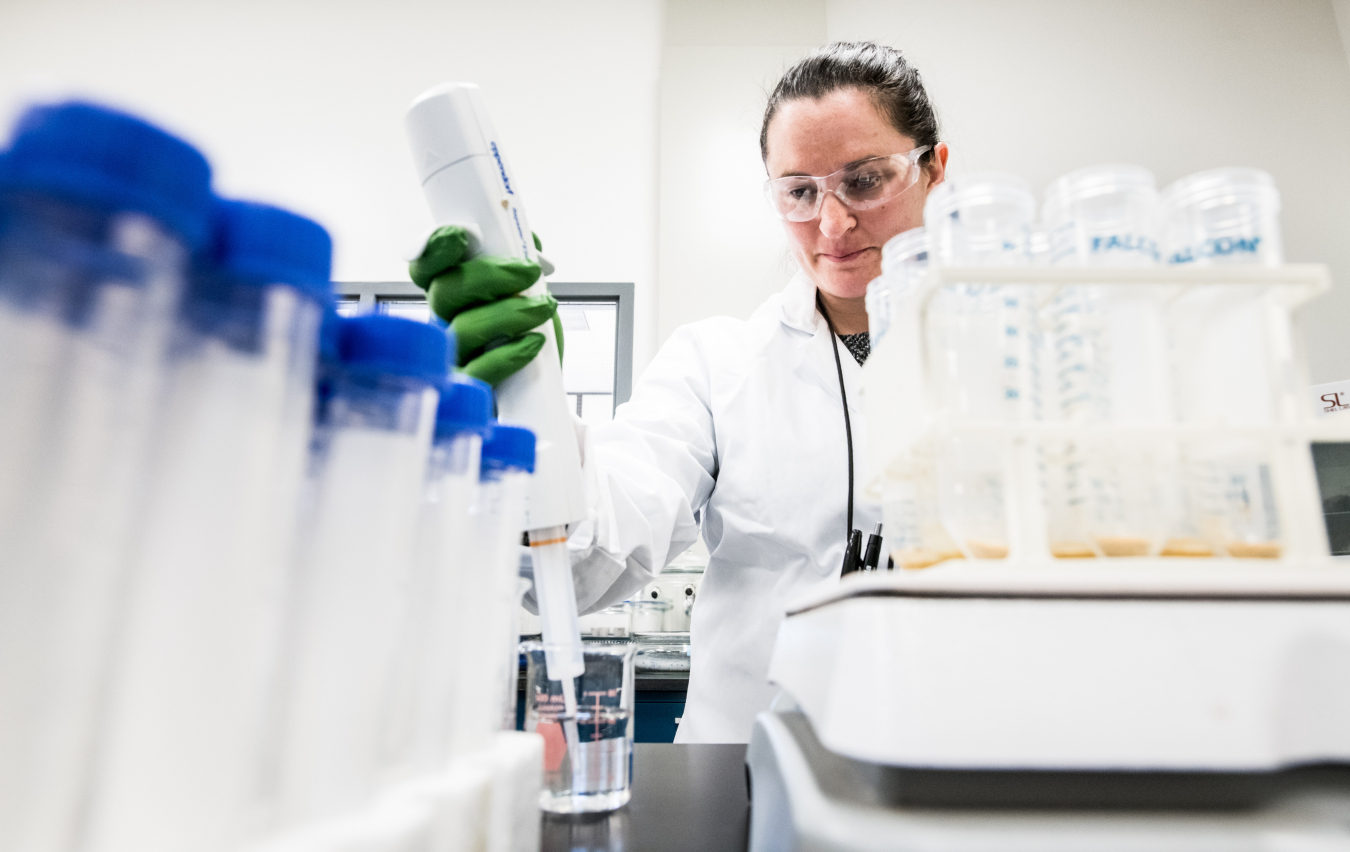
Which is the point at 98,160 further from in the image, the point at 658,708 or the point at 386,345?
the point at 658,708

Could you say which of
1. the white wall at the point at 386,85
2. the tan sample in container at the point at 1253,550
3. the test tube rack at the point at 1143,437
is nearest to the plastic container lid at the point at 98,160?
the test tube rack at the point at 1143,437

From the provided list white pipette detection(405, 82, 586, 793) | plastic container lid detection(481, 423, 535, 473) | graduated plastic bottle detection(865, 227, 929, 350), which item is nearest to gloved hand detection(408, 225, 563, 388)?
white pipette detection(405, 82, 586, 793)

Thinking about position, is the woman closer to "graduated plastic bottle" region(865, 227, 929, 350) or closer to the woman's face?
the woman's face

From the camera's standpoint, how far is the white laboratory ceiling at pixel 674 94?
9.52ft

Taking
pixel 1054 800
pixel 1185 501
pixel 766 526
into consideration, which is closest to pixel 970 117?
pixel 766 526

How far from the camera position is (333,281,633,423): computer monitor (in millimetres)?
3033

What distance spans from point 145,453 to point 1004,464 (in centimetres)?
38

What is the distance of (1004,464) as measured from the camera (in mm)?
400

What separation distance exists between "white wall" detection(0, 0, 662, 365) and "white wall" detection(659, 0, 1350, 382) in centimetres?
25

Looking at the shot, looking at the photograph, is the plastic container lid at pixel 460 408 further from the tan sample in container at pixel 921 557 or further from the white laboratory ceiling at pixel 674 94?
the white laboratory ceiling at pixel 674 94

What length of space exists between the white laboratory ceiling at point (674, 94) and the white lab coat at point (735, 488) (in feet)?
4.98

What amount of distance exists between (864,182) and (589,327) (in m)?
2.44

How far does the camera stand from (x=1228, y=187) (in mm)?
463

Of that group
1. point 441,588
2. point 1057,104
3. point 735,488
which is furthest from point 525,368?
point 1057,104
